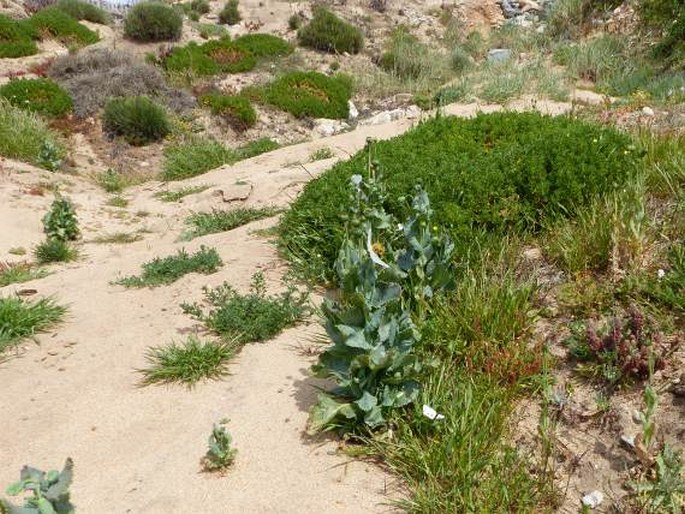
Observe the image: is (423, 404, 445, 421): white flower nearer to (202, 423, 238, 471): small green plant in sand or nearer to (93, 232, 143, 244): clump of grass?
(202, 423, 238, 471): small green plant in sand

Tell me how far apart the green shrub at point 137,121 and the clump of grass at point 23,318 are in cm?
726

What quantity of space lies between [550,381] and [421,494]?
1021 millimetres

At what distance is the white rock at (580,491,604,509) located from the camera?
2490 mm

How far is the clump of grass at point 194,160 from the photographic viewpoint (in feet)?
31.9

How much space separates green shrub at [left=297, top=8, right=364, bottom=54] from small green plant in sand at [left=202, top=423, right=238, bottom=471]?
1675 cm

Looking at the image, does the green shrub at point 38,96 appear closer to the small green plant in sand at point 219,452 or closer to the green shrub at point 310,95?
the green shrub at point 310,95

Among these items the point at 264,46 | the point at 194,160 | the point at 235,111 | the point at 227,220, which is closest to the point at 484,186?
the point at 227,220

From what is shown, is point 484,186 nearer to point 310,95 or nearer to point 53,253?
point 53,253

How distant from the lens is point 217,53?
1577 cm

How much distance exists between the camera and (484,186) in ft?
14.7

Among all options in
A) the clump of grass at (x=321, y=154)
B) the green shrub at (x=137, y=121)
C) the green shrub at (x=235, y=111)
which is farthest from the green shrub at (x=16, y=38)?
the clump of grass at (x=321, y=154)

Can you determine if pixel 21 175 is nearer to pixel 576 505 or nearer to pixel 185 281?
pixel 185 281

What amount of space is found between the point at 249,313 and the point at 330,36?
15695mm

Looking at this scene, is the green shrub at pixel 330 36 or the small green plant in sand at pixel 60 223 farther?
the green shrub at pixel 330 36
